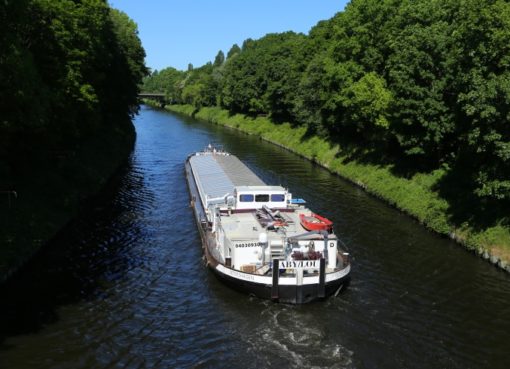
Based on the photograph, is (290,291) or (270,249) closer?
(290,291)

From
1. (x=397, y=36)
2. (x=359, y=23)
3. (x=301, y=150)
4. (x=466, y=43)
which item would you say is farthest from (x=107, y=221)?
(x=301, y=150)

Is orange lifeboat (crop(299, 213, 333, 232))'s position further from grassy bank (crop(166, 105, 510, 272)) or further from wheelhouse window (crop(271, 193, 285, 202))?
grassy bank (crop(166, 105, 510, 272))

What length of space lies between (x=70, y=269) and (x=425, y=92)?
103 ft

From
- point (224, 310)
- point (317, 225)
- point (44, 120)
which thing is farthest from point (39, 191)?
point (317, 225)

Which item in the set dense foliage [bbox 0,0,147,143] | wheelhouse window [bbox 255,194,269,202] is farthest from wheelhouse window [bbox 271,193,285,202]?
dense foliage [bbox 0,0,147,143]

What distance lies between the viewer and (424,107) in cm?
4150

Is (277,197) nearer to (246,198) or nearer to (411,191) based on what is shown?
(246,198)

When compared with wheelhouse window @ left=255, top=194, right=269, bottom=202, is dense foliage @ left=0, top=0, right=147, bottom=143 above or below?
above

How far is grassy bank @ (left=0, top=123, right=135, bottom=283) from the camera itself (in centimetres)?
2970

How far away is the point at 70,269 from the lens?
Answer: 29.7 metres

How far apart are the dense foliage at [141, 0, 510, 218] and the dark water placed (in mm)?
7084

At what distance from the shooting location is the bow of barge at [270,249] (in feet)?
82.8

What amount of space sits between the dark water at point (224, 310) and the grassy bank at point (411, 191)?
1.11 meters

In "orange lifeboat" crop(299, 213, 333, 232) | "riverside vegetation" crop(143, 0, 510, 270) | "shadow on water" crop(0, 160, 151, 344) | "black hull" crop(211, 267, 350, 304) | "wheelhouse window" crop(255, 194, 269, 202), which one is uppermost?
"riverside vegetation" crop(143, 0, 510, 270)
